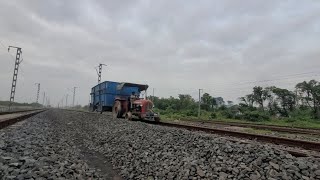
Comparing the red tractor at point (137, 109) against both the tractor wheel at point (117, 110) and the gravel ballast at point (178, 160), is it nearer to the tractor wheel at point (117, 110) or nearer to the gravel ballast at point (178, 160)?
the tractor wheel at point (117, 110)

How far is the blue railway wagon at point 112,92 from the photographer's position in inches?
972

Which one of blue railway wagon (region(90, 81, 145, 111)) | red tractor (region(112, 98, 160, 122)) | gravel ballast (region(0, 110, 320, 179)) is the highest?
blue railway wagon (region(90, 81, 145, 111))

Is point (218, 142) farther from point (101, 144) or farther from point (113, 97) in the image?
point (113, 97)

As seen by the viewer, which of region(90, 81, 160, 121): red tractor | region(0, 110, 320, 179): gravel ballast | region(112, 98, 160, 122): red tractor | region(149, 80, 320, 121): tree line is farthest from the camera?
region(149, 80, 320, 121): tree line

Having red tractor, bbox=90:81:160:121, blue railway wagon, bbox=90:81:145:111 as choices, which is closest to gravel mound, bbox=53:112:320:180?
red tractor, bbox=90:81:160:121

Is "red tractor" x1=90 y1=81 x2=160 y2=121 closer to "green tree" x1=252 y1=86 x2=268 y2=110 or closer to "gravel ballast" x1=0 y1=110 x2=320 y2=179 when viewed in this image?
"gravel ballast" x1=0 y1=110 x2=320 y2=179

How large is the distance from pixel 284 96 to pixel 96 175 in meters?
59.7

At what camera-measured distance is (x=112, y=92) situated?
26.9 metres

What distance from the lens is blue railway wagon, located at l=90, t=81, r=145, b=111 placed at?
81.0ft

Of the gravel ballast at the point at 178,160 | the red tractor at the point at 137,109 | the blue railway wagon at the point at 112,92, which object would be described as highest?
the blue railway wagon at the point at 112,92

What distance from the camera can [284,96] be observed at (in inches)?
2424

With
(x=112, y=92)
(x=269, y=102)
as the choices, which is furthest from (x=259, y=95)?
(x=112, y=92)

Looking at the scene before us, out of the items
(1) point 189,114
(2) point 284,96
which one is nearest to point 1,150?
(1) point 189,114

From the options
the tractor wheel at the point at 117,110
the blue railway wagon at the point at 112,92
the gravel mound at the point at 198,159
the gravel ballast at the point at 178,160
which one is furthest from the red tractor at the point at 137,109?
the gravel ballast at the point at 178,160
